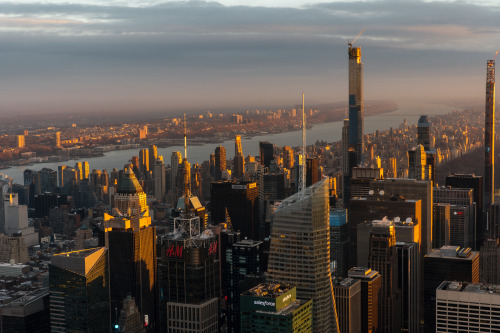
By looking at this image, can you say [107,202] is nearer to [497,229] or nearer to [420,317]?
[420,317]

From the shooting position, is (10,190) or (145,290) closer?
(145,290)

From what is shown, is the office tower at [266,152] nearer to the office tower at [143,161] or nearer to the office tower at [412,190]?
the office tower at [412,190]

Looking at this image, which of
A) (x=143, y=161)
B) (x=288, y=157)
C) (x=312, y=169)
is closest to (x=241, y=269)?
(x=143, y=161)

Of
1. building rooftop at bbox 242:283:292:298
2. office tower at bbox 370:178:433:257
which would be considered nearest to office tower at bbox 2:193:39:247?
office tower at bbox 370:178:433:257

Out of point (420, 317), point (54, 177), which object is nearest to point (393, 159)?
point (420, 317)

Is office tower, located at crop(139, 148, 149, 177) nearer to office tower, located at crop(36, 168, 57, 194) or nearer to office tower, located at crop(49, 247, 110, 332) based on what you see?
office tower, located at crop(36, 168, 57, 194)

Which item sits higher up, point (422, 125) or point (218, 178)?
point (422, 125)

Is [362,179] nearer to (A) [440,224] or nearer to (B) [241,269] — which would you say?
(A) [440,224]
